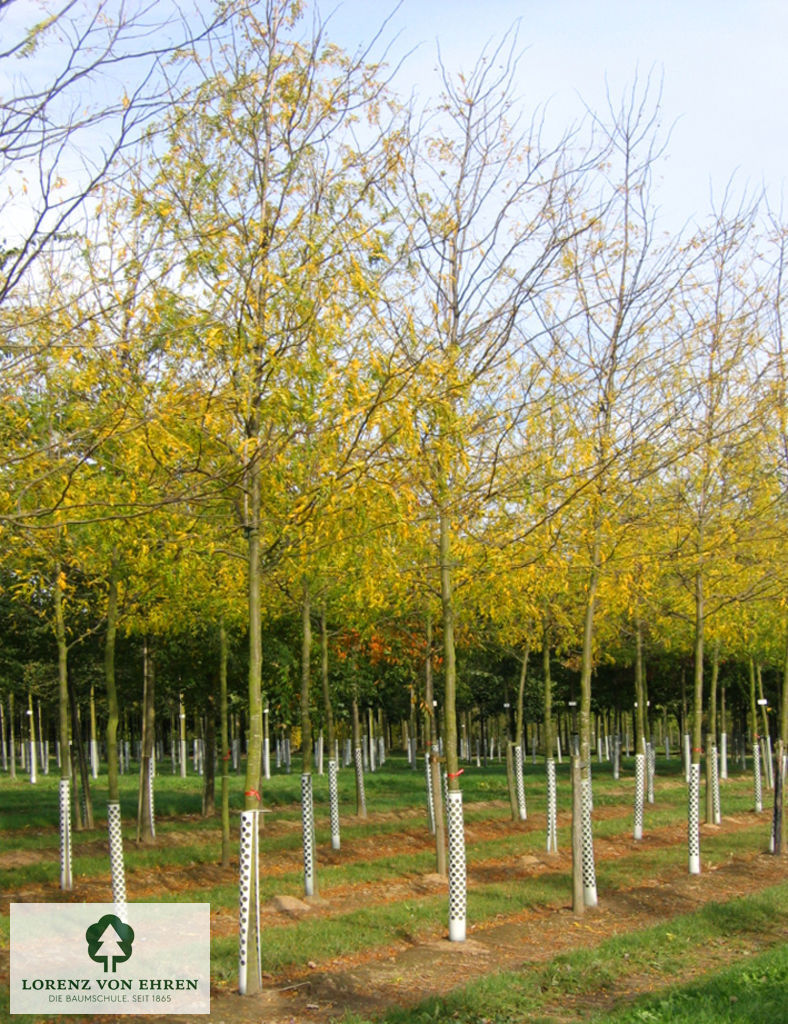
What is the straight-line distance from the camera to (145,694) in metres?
18.4

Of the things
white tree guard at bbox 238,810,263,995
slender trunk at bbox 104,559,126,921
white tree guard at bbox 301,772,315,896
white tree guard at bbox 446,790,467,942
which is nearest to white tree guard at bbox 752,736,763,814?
white tree guard at bbox 301,772,315,896

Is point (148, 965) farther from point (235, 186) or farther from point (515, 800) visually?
point (515, 800)

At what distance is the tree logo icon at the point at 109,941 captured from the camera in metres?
8.25

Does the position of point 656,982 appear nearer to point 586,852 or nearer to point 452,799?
point 452,799

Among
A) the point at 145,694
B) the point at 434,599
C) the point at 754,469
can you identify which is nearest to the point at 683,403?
the point at 754,469

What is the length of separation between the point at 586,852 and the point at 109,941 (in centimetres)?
561

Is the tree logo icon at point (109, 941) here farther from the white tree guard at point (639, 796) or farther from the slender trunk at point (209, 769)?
the slender trunk at point (209, 769)

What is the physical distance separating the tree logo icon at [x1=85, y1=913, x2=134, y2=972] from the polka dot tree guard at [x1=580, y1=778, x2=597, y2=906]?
207 inches

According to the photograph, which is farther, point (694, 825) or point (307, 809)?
point (694, 825)

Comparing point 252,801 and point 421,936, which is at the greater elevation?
point 252,801

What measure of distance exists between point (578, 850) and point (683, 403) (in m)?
5.30

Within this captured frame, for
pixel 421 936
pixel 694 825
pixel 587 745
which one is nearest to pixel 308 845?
pixel 421 936

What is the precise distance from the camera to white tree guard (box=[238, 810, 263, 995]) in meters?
7.89

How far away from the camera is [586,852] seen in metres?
12.0
